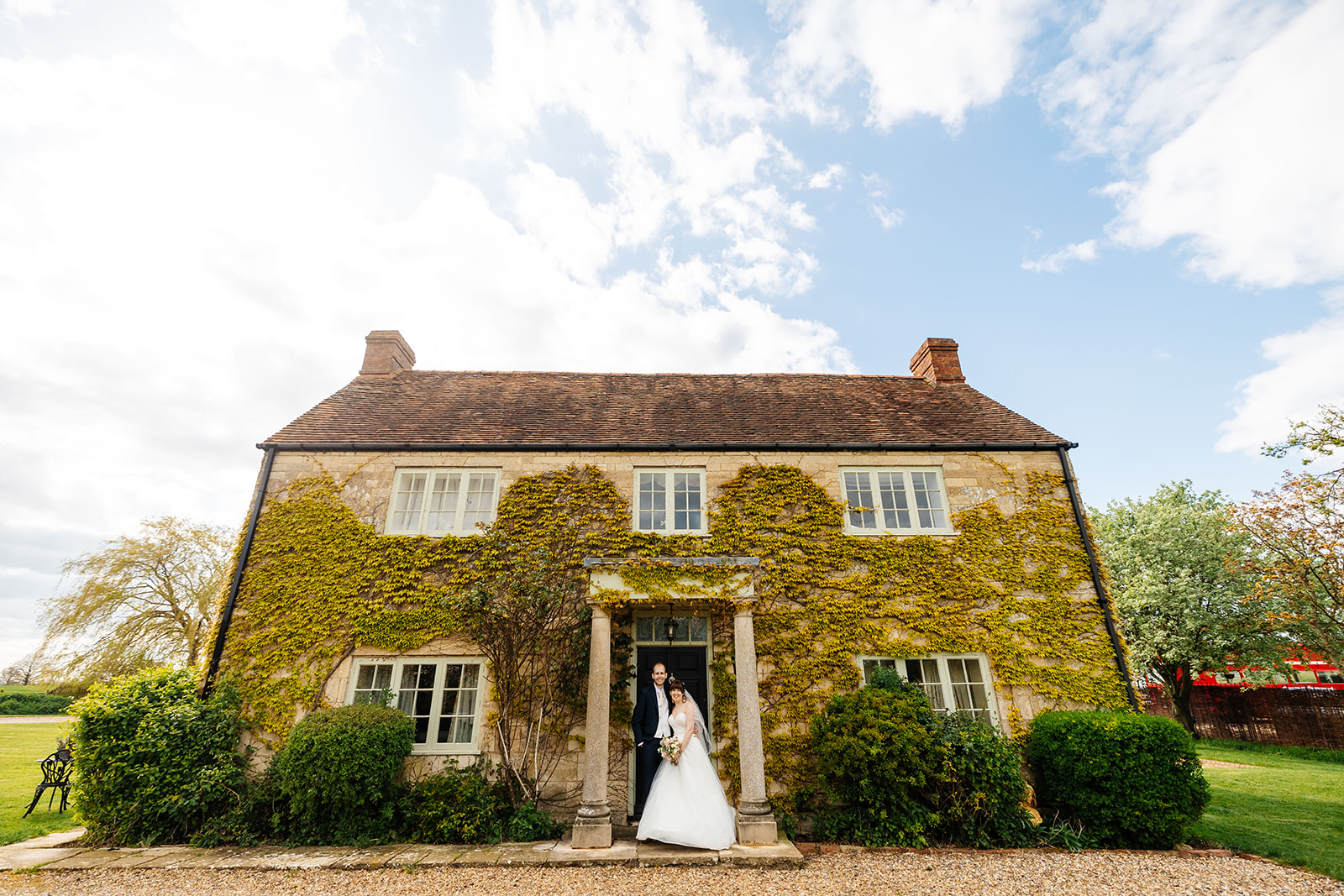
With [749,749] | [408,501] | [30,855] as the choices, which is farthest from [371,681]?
[749,749]

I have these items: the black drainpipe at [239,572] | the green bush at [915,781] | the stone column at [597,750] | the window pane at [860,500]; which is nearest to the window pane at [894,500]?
the window pane at [860,500]

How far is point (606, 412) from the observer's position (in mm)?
12445

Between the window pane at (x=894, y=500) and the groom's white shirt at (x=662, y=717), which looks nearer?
the groom's white shirt at (x=662, y=717)

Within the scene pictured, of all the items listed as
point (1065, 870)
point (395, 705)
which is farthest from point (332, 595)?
point (1065, 870)

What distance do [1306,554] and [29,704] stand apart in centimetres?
5750

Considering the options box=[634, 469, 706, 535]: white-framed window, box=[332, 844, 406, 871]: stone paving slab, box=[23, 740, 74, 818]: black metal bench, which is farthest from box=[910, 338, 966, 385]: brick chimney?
box=[23, 740, 74, 818]: black metal bench

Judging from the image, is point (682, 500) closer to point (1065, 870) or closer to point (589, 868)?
point (589, 868)

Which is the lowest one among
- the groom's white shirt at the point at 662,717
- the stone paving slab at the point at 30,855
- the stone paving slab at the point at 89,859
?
the stone paving slab at the point at 89,859

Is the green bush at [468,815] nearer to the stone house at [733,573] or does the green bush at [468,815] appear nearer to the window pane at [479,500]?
the stone house at [733,573]

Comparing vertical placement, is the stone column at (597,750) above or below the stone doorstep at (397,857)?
above

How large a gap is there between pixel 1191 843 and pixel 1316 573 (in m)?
8.58

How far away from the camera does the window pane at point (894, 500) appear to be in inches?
415

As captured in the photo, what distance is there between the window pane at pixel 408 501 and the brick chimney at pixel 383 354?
4851 millimetres

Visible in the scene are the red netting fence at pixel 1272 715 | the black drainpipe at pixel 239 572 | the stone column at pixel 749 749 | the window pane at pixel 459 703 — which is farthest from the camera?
the red netting fence at pixel 1272 715
